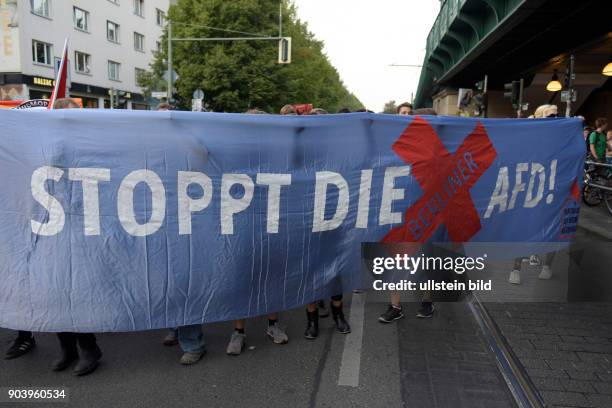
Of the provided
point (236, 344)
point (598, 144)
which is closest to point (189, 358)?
point (236, 344)

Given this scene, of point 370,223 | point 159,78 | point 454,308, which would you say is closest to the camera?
point 370,223

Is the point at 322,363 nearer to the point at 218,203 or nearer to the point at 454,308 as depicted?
the point at 218,203

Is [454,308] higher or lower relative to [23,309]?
lower

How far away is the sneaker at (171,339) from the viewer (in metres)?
3.99

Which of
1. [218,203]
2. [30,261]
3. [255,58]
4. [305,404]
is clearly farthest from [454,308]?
[255,58]

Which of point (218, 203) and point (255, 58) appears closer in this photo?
point (218, 203)

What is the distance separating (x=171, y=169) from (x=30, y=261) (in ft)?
3.62

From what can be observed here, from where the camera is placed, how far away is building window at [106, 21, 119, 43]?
3584cm

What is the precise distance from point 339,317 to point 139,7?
41.6 metres

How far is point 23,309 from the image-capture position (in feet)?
11.0

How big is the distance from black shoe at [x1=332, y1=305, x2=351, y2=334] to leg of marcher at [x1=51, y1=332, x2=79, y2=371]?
6.70 ft

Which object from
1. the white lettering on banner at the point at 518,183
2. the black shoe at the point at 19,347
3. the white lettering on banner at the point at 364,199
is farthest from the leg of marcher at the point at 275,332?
the white lettering on banner at the point at 518,183

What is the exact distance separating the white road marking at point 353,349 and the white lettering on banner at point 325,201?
0.95m

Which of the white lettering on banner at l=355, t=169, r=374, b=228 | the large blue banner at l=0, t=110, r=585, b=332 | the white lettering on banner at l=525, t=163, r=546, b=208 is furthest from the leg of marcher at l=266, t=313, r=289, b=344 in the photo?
the white lettering on banner at l=525, t=163, r=546, b=208
